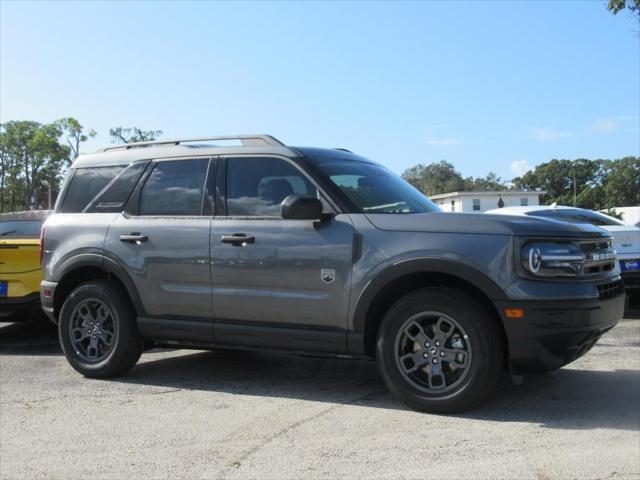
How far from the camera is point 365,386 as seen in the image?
5348 millimetres

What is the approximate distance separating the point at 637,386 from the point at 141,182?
174 inches

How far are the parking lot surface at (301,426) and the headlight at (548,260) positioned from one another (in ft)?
3.20

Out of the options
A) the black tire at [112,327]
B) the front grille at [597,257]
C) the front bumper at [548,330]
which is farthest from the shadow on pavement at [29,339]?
the front grille at [597,257]

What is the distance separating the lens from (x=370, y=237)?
4684 millimetres

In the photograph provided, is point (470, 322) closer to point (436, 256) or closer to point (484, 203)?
point (436, 256)

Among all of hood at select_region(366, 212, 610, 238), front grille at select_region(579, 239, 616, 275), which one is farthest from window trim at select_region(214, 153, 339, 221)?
front grille at select_region(579, 239, 616, 275)

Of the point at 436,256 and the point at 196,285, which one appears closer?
the point at 436,256

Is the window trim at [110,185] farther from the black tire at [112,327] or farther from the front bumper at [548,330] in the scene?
the front bumper at [548,330]

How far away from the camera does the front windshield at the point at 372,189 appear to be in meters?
5.02

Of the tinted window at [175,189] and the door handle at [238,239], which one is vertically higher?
the tinted window at [175,189]

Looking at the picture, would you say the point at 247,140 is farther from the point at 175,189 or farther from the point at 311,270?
the point at 311,270

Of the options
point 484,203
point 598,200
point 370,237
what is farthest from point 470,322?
point 598,200

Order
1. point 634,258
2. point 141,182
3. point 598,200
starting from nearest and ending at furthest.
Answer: point 141,182 < point 634,258 < point 598,200

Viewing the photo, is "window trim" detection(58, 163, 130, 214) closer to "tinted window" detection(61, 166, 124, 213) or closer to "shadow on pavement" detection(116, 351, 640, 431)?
"tinted window" detection(61, 166, 124, 213)
